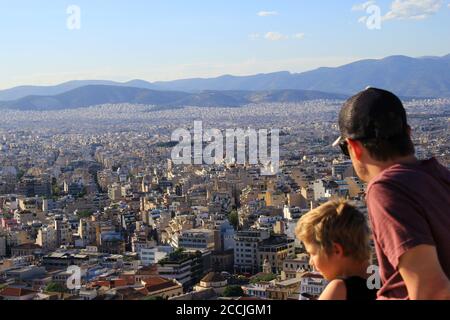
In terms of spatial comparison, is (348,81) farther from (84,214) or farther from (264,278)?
(264,278)

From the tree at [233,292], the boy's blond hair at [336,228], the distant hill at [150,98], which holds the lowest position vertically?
the tree at [233,292]

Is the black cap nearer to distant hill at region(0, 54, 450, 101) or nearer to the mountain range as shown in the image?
the mountain range

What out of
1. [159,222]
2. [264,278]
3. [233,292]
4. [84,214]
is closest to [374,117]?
[233,292]

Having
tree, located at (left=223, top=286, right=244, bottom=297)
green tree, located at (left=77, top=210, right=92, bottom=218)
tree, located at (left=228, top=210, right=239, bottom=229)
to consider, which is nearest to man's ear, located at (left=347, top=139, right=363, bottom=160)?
tree, located at (left=223, top=286, right=244, bottom=297)

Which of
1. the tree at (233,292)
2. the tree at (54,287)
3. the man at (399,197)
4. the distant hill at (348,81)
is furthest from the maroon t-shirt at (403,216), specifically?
the distant hill at (348,81)

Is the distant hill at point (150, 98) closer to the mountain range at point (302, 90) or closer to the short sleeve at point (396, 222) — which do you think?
the mountain range at point (302, 90)
